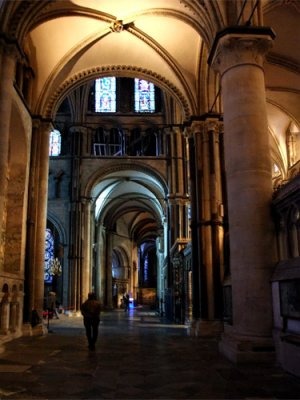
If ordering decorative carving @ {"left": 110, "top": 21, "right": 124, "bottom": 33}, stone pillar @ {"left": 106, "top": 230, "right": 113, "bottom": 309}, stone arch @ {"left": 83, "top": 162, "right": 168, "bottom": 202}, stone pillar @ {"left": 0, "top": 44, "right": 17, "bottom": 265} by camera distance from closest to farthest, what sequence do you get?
stone pillar @ {"left": 0, "top": 44, "right": 17, "bottom": 265}
decorative carving @ {"left": 110, "top": 21, "right": 124, "bottom": 33}
stone arch @ {"left": 83, "top": 162, "right": 168, "bottom": 202}
stone pillar @ {"left": 106, "top": 230, "right": 113, "bottom": 309}

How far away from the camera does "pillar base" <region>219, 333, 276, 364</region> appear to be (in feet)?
23.9

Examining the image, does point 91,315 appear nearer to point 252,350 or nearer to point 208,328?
point 252,350

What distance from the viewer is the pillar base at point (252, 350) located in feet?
23.9

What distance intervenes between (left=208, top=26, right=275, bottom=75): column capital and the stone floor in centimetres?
577

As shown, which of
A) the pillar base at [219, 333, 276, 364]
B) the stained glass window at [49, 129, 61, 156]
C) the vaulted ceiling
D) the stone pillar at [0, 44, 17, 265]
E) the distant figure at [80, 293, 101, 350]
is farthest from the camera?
the stained glass window at [49, 129, 61, 156]

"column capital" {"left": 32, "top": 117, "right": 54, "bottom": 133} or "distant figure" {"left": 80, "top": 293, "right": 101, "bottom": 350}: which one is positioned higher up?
"column capital" {"left": 32, "top": 117, "right": 54, "bottom": 133}

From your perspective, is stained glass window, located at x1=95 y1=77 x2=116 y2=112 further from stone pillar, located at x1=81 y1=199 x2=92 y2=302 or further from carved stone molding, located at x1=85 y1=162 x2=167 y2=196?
stone pillar, located at x1=81 y1=199 x2=92 y2=302

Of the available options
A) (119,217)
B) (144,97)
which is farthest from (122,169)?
(119,217)

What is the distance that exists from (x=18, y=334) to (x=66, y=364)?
5.45 metres

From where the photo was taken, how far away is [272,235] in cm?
793

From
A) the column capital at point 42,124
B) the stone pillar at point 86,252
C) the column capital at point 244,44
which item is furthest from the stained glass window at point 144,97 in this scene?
the column capital at point 244,44

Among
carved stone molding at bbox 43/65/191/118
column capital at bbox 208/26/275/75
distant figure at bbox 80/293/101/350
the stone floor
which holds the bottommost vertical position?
the stone floor

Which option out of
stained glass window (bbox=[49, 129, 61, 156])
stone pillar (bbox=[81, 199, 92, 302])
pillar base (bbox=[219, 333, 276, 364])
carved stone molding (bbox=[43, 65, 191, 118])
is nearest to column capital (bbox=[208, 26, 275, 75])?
pillar base (bbox=[219, 333, 276, 364])

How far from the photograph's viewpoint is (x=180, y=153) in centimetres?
2834
